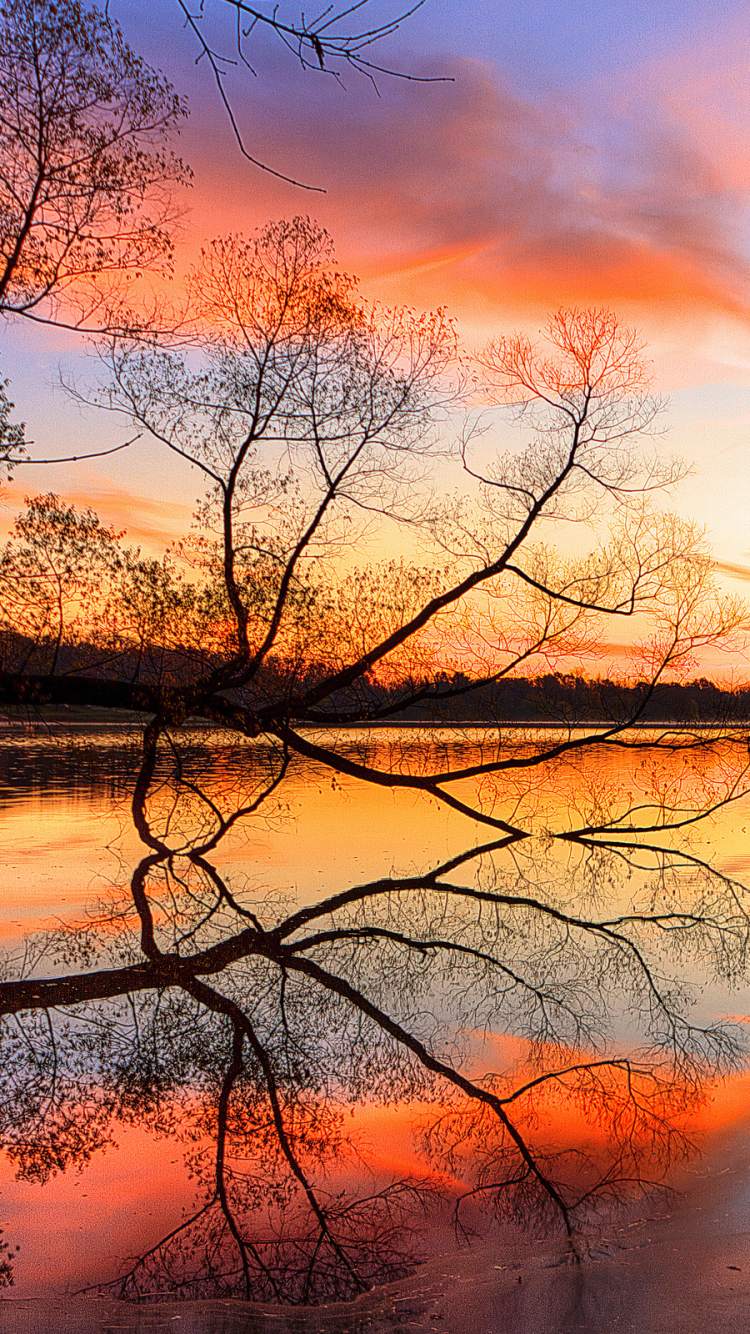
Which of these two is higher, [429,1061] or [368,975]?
[429,1061]

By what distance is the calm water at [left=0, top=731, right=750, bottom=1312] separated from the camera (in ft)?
17.6

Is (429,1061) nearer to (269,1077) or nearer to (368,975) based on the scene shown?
(269,1077)

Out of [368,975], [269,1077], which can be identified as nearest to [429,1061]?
[269,1077]

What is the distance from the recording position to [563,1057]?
805cm

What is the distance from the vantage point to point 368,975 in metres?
10.8

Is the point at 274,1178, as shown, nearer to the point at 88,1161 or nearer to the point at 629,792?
the point at 88,1161

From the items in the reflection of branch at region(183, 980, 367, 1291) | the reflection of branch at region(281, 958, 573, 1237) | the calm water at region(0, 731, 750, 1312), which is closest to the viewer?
the reflection of branch at region(183, 980, 367, 1291)

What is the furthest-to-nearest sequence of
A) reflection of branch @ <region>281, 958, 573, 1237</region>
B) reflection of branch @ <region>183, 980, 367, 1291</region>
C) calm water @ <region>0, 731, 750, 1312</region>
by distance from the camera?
reflection of branch @ <region>281, 958, 573, 1237</region> → calm water @ <region>0, 731, 750, 1312</region> → reflection of branch @ <region>183, 980, 367, 1291</region>

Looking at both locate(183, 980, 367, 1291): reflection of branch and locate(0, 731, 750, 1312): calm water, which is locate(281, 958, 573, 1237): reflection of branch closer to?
locate(0, 731, 750, 1312): calm water

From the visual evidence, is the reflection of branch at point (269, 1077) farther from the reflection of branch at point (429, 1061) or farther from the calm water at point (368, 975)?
the reflection of branch at point (429, 1061)

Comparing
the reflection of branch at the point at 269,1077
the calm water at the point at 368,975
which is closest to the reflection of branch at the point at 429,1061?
the calm water at the point at 368,975

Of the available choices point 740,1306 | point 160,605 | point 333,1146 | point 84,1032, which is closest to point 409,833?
point 160,605

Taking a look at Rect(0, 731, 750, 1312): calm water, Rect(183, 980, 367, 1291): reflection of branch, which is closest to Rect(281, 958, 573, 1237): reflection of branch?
Rect(0, 731, 750, 1312): calm water

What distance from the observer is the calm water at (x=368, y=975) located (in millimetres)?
5379
